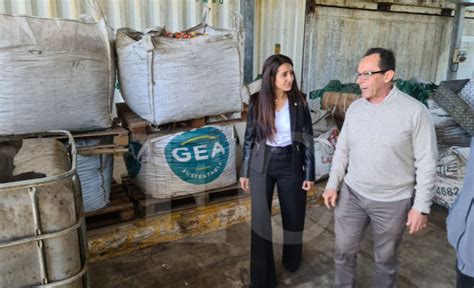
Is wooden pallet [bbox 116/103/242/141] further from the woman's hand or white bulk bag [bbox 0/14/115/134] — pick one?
the woman's hand

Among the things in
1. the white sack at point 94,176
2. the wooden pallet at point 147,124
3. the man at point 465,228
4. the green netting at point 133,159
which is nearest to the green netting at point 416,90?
the wooden pallet at point 147,124

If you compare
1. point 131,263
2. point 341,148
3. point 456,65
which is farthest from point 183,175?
point 456,65

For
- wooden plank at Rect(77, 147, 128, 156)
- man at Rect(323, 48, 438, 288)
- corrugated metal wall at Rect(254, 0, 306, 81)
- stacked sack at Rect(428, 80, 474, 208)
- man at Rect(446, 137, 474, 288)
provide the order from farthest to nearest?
1. corrugated metal wall at Rect(254, 0, 306, 81)
2. stacked sack at Rect(428, 80, 474, 208)
3. wooden plank at Rect(77, 147, 128, 156)
4. man at Rect(323, 48, 438, 288)
5. man at Rect(446, 137, 474, 288)

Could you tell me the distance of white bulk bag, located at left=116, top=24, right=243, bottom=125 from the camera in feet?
9.41

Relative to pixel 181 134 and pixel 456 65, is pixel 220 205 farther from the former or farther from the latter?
pixel 456 65

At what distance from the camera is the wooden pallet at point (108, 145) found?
2.78 metres

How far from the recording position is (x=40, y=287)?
4.51 feet

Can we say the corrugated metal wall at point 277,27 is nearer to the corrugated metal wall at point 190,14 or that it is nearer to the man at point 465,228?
the corrugated metal wall at point 190,14

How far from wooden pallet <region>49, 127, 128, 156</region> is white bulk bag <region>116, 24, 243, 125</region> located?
26 cm

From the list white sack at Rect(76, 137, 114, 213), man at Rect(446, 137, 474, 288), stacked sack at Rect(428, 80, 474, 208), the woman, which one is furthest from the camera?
stacked sack at Rect(428, 80, 474, 208)

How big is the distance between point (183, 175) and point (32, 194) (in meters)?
1.94

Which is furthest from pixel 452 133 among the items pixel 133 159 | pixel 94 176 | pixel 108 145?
pixel 94 176

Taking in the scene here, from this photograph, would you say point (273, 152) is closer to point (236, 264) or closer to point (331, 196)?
point (331, 196)

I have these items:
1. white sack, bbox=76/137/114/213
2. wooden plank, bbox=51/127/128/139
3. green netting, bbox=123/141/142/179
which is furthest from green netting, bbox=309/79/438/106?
white sack, bbox=76/137/114/213
